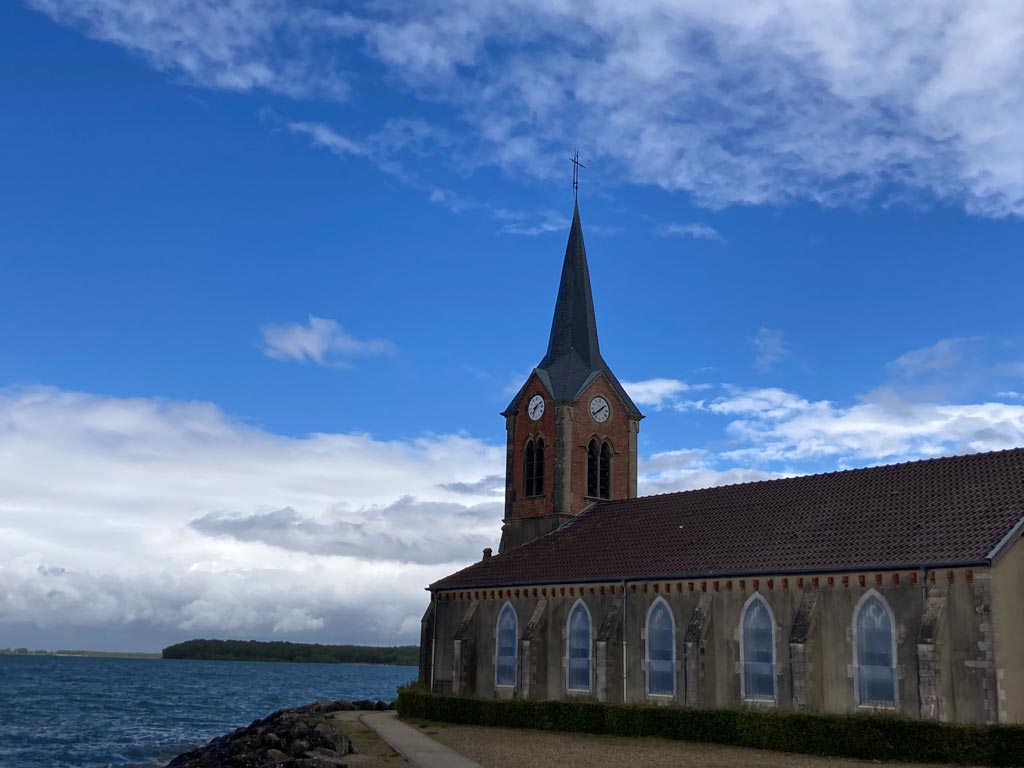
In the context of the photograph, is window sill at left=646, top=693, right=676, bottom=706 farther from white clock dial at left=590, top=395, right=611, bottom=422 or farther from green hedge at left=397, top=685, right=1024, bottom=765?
white clock dial at left=590, top=395, right=611, bottom=422

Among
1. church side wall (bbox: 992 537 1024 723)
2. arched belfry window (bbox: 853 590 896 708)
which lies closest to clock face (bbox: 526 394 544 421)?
arched belfry window (bbox: 853 590 896 708)

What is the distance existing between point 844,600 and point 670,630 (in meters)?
6.44

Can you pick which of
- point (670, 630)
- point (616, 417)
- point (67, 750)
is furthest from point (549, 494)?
point (67, 750)

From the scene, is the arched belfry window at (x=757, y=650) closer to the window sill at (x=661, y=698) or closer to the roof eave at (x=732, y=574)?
the roof eave at (x=732, y=574)

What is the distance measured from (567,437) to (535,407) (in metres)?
2.97

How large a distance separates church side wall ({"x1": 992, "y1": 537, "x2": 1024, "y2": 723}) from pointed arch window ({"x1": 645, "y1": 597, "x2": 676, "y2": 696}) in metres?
10.3

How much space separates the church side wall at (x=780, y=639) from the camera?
25.0 meters

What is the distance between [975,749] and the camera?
75.2ft

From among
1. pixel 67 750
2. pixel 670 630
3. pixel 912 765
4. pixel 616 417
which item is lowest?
pixel 67 750

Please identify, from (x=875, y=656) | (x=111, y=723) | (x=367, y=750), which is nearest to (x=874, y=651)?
(x=875, y=656)

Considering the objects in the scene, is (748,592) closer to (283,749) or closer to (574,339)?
(283,749)

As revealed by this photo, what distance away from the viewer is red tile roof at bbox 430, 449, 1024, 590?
27344 millimetres

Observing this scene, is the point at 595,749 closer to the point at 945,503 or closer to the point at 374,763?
the point at 374,763

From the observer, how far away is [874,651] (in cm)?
2697
